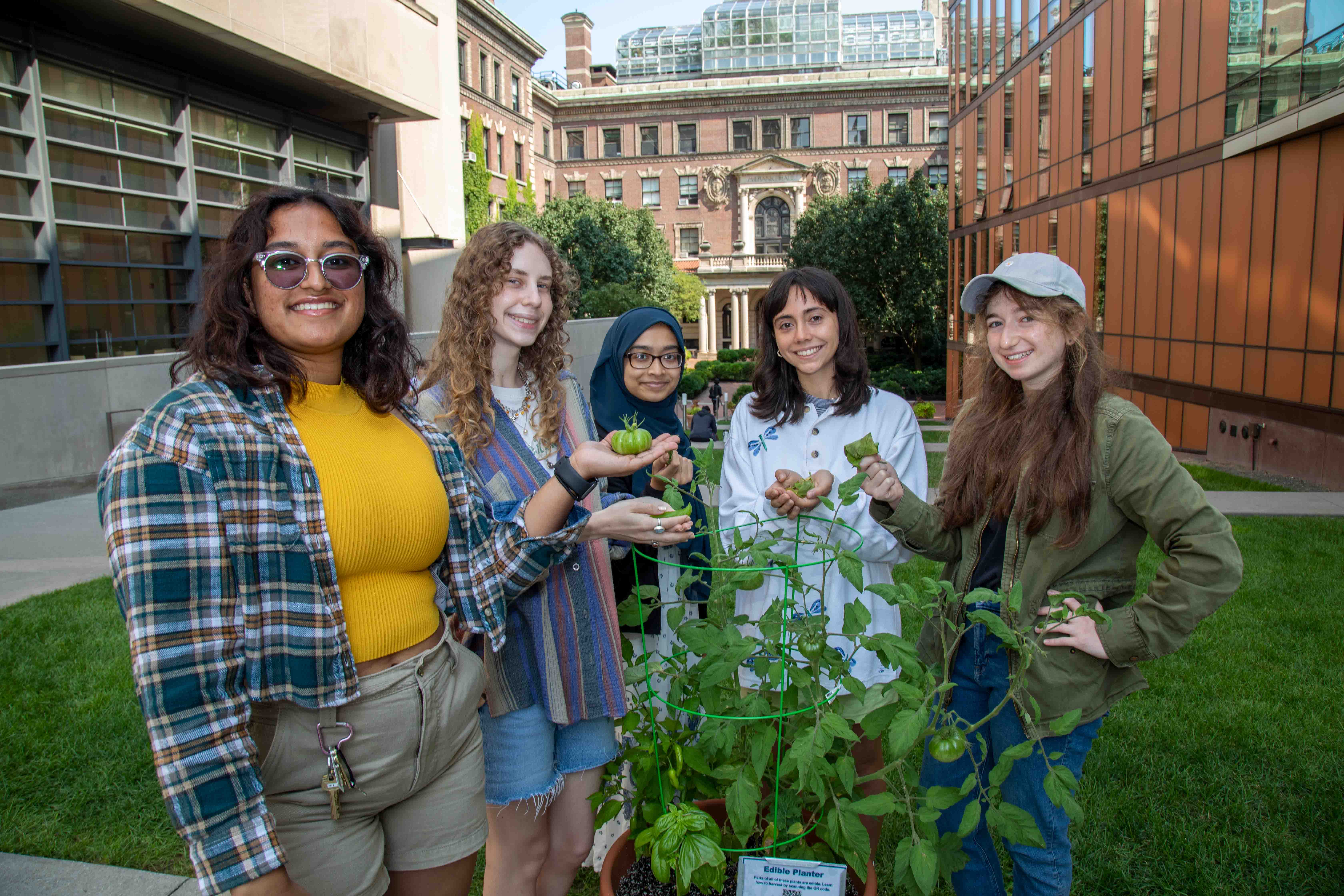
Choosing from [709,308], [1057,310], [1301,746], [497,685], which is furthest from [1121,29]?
[709,308]

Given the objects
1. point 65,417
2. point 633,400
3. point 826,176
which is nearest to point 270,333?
point 633,400

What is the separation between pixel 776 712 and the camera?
1.86m

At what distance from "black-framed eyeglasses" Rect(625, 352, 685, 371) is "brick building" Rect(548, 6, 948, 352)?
135ft

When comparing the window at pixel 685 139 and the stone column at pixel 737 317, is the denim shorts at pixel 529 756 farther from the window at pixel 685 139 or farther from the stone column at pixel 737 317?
the window at pixel 685 139

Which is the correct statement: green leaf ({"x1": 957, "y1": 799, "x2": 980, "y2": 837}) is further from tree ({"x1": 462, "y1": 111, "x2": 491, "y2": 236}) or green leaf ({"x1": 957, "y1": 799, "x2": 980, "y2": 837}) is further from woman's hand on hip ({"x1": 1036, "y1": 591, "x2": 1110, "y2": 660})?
tree ({"x1": 462, "y1": 111, "x2": 491, "y2": 236})

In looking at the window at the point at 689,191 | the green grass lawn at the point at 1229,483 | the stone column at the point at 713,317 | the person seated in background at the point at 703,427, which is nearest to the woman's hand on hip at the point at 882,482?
the person seated in background at the point at 703,427

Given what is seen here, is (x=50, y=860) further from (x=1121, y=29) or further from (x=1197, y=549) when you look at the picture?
(x=1121, y=29)

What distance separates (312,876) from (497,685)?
2.13ft

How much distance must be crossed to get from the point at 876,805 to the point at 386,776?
0.94 m

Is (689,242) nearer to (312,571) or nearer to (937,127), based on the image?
(937,127)

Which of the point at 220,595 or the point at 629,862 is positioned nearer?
the point at 220,595

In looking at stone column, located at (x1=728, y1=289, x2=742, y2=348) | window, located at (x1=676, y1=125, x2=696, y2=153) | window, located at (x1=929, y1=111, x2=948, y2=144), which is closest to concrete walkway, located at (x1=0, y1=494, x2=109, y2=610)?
stone column, located at (x1=728, y1=289, x2=742, y2=348)

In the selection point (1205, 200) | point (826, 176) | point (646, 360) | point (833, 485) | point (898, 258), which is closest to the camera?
point (833, 485)

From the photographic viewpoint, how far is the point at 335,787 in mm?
1503
